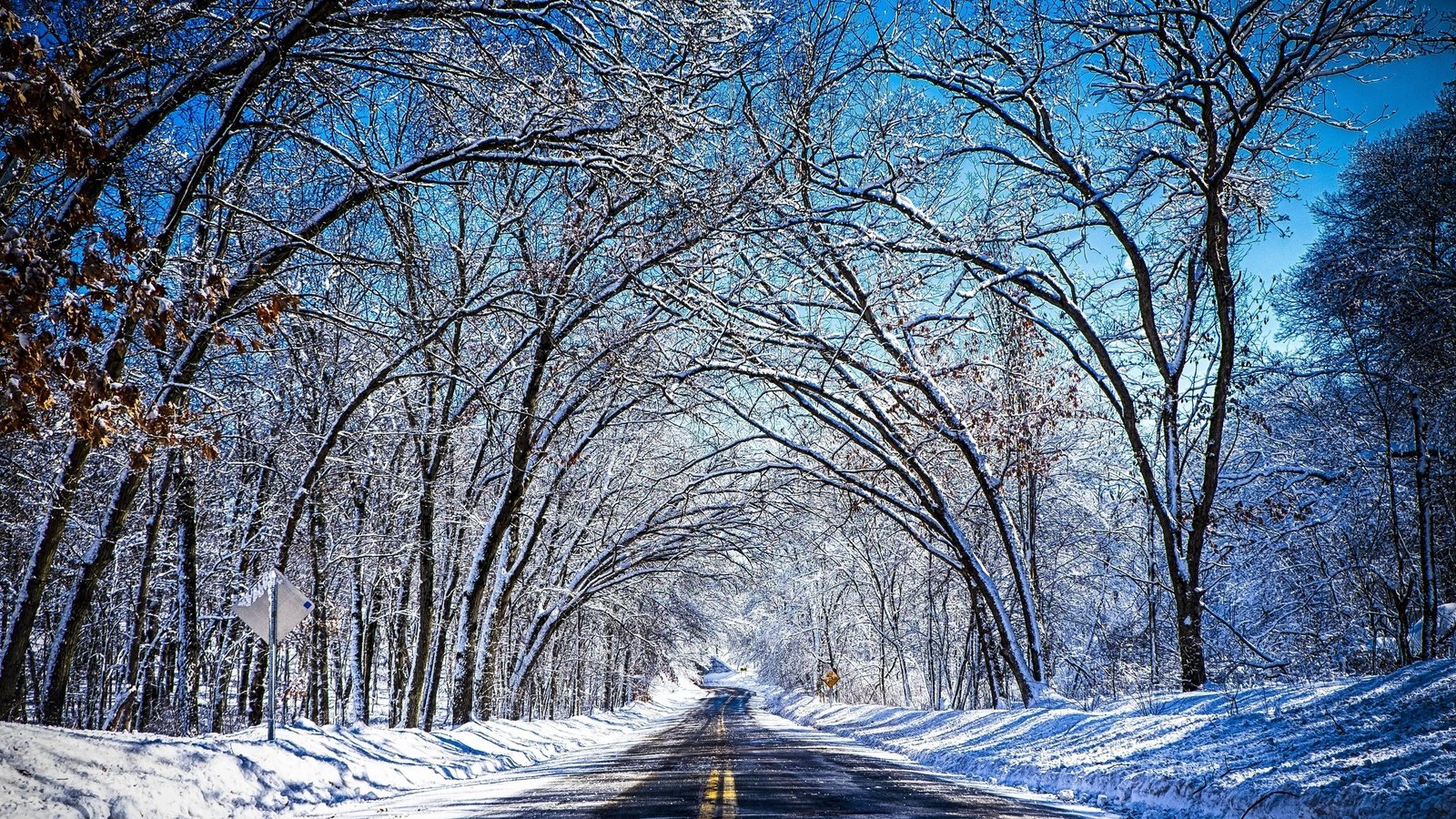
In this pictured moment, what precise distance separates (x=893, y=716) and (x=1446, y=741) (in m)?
20.9

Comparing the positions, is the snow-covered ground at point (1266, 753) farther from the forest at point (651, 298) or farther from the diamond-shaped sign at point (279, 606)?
the diamond-shaped sign at point (279, 606)

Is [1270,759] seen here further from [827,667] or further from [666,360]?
[827,667]

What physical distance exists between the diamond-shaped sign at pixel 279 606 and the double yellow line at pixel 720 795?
5131mm

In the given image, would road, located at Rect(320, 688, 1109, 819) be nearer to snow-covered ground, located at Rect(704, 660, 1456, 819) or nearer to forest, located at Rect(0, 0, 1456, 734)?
snow-covered ground, located at Rect(704, 660, 1456, 819)

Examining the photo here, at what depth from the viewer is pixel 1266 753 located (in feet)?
22.9

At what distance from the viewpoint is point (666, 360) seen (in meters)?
15.9

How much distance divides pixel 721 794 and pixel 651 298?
7.47 m

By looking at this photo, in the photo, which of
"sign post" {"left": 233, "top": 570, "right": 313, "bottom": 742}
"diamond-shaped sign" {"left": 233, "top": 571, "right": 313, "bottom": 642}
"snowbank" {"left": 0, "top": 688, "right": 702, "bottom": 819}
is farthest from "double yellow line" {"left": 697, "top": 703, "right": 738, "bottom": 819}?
"diamond-shaped sign" {"left": 233, "top": 571, "right": 313, "bottom": 642}

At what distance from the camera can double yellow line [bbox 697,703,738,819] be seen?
7113 mm

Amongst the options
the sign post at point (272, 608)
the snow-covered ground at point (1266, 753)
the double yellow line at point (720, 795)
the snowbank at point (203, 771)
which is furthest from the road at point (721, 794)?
the sign post at point (272, 608)

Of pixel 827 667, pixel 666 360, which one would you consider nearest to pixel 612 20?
pixel 666 360

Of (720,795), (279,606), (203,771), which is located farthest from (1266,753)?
(279,606)

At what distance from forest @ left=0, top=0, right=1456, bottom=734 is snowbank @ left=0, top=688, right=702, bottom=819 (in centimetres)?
242

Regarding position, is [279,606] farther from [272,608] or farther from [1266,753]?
[1266,753]
